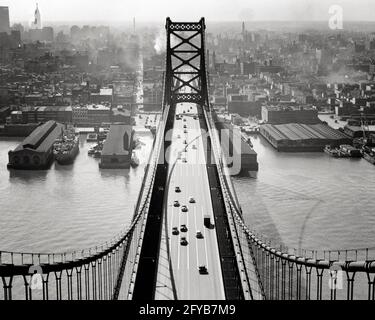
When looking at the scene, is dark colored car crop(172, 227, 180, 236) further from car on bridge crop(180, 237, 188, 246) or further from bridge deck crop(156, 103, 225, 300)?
car on bridge crop(180, 237, 188, 246)

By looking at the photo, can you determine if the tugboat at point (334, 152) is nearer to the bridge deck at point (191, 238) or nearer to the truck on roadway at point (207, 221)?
the bridge deck at point (191, 238)

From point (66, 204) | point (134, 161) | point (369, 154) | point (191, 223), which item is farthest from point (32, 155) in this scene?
point (191, 223)

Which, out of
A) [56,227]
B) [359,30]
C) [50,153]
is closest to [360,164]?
[50,153]

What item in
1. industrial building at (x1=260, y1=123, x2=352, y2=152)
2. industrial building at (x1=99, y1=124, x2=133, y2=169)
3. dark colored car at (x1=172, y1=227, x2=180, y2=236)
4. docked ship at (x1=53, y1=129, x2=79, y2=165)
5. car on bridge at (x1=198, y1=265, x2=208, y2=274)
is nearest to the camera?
car on bridge at (x1=198, y1=265, x2=208, y2=274)

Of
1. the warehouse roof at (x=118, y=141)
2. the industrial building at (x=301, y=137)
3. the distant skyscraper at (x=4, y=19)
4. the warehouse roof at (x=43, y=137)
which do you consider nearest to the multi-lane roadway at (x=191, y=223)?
the warehouse roof at (x=118, y=141)

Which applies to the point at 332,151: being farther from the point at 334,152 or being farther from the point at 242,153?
the point at 242,153

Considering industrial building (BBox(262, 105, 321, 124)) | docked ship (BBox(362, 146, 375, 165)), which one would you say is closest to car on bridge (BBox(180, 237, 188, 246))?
docked ship (BBox(362, 146, 375, 165))

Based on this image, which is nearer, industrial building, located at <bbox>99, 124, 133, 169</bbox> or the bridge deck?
the bridge deck
